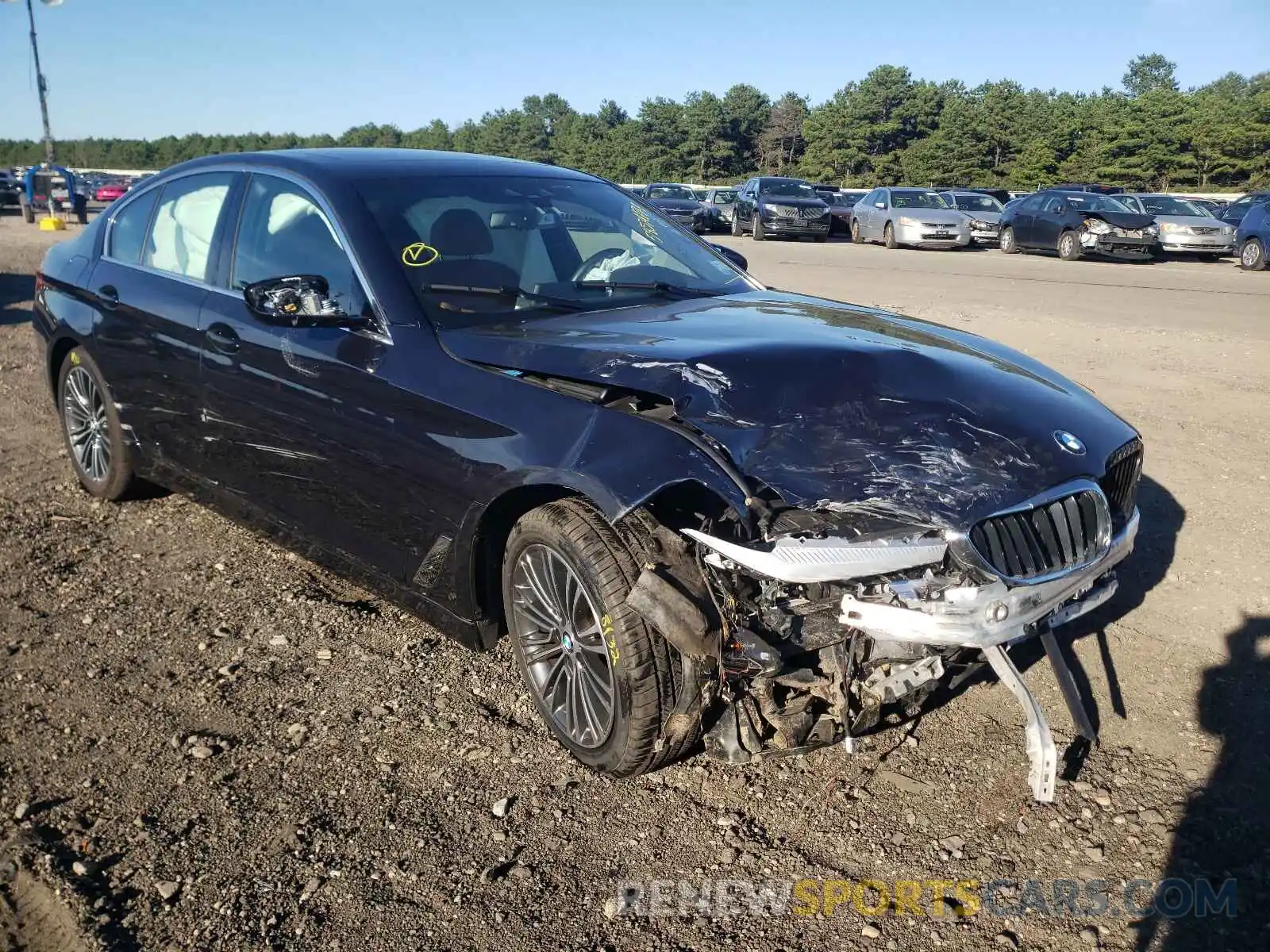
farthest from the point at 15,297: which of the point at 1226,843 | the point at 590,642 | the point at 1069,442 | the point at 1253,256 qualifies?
the point at 1253,256

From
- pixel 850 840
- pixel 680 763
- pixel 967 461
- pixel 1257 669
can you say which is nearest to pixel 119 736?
pixel 680 763

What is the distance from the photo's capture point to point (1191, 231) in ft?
75.1

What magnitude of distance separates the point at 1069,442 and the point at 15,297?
1482cm

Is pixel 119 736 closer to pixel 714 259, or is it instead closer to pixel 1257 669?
pixel 714 259

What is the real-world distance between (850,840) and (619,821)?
654 mm

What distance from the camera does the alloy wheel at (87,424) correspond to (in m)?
5.41

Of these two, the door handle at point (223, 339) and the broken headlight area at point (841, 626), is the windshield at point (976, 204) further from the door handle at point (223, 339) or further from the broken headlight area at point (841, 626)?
the broken headlight area at point (841, 626)

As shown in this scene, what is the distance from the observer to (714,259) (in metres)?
4.79

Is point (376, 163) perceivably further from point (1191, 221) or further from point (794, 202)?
point (794, 202)

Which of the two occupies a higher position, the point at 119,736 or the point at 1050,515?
the point at 1050,515

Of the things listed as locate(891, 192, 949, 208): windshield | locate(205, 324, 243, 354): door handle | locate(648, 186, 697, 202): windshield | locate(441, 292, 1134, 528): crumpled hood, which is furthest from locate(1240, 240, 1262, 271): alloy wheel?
locate(205, 324, 243, 354): door handle

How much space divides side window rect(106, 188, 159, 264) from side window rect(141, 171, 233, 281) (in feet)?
0.32

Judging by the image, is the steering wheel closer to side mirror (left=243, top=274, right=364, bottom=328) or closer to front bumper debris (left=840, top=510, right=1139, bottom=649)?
side mirror (left=243, top=274, right=364, bottom=328)

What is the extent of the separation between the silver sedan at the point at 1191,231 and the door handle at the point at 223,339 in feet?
75.3
